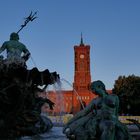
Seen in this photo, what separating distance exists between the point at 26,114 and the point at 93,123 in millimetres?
4781

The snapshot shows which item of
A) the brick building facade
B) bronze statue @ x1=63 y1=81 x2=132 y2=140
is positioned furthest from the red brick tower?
bronze statue @ x1=63 y1=81 x2=132 y2=140

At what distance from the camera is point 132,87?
216 ft

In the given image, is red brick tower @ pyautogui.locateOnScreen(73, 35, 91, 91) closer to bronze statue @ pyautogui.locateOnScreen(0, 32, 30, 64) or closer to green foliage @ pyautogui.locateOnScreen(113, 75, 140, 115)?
green foliage @ pyautogui.locateOnScreen(113, 75, 140, 115)

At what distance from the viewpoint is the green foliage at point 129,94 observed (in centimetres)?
6378

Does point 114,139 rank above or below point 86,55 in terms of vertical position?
below

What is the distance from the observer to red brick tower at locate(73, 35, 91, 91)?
155 meters

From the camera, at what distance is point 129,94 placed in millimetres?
64312

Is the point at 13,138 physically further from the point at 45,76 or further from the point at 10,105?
the point at 45,76

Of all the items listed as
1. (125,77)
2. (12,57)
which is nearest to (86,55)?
(125,77)

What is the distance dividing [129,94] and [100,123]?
57999 millimetres

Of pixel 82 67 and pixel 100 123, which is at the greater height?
pixel 82 67

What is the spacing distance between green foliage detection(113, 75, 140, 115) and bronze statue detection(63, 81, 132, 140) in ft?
182

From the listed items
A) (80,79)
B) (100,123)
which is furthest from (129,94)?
(80,79)

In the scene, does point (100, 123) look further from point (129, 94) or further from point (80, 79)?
point (80, 79)
